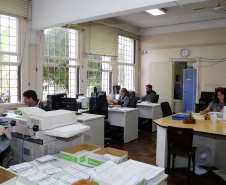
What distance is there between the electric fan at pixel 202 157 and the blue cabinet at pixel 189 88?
5.26m

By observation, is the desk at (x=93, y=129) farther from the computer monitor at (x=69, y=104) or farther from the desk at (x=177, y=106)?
the desk at (x=177, y=106)

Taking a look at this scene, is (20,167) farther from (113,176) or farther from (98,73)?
(98,73)

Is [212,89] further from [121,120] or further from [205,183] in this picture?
[205,183]

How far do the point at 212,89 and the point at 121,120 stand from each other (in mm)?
4423

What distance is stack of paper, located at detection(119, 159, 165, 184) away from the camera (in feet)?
5.71

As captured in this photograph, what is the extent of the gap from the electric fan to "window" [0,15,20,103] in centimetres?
431

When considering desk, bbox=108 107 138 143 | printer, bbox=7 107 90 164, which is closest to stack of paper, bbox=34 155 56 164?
printer, bbox=7 107 90 164

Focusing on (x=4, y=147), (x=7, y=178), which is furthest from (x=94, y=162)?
(x=4, y=147)

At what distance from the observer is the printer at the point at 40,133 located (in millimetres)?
2381

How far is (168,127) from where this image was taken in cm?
340

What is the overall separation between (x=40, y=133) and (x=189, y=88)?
7779mm

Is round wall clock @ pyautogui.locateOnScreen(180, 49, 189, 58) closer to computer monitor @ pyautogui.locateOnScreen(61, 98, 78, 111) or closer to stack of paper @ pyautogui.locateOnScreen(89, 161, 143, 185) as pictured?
computer monitor @ pyautogui.locateOnScreen(61, 98, 78, 111)

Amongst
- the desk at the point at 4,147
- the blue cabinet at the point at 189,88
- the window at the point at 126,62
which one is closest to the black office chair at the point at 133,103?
the window at the point at 126,62

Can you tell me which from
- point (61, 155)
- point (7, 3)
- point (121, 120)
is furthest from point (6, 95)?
point (61, 155)
